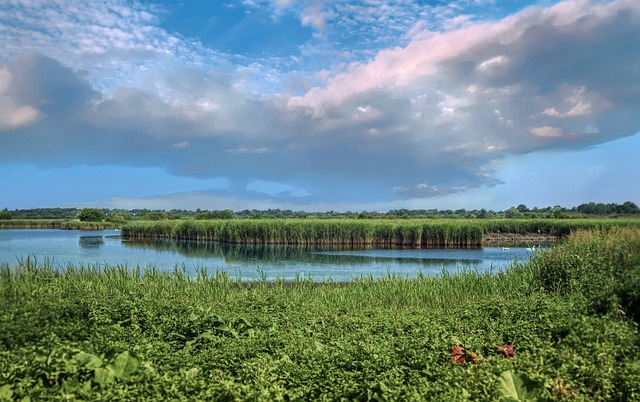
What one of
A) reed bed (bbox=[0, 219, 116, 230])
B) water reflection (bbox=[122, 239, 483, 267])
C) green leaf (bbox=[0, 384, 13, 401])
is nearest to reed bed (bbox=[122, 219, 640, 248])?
water reflection (bbox=[122, 239, 483, 267])

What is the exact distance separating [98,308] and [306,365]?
366cm

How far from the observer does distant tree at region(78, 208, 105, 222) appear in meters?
64.8

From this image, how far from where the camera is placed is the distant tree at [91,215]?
2550 inches

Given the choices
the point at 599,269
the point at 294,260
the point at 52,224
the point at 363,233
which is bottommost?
the point at 294,260

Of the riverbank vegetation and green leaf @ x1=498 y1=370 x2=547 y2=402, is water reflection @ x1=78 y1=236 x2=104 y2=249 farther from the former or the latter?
green leaf @ x1=498 y1=370 x2=547 y2=402

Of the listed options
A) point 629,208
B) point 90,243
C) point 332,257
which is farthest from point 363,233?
point 629,208

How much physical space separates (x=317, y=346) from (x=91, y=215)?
67.3 meters

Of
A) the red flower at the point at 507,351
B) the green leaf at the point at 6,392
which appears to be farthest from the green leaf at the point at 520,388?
the green leaf at the point at 6,392

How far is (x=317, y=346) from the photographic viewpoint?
5594 mm

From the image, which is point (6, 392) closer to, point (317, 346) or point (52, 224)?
point (317, 346)

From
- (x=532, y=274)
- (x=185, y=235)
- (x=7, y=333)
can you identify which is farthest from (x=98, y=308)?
(x=185, y=235)

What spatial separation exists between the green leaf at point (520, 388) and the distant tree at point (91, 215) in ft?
224

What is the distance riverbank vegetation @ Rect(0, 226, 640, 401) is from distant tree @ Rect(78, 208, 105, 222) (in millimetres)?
60398

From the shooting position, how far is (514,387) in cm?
425
